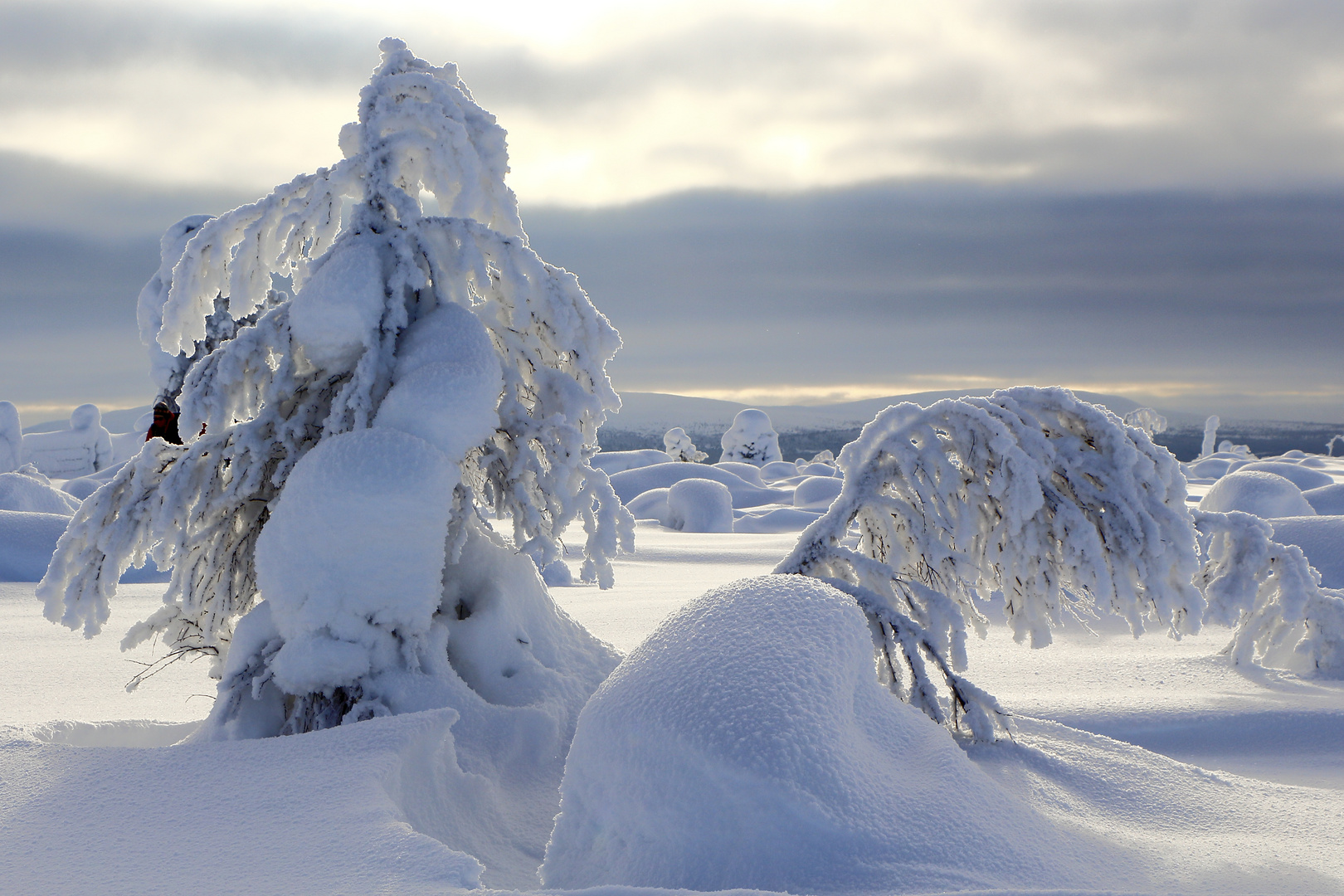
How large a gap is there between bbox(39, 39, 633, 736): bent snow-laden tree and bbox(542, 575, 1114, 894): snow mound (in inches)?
58.8

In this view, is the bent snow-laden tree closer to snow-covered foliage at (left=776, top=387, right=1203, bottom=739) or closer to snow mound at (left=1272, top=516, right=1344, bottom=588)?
snow-covered foliage at (left=776, top=387, right=1203, bottom=739)

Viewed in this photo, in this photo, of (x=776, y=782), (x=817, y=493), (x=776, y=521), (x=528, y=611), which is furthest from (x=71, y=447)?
(x=776, y=782)

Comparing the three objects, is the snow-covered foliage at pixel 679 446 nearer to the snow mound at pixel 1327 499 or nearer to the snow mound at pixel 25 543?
the snow mound at pixel 1327 499

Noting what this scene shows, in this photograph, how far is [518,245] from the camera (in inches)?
169

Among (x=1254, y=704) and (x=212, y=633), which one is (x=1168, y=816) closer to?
(x=1254, y=704)

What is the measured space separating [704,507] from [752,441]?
18089mm

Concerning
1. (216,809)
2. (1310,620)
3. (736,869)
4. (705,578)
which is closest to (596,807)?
(736,869)

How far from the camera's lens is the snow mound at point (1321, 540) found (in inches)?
292

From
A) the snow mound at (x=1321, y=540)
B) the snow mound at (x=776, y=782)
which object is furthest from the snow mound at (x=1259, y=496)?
the snow mound at (x=776, y=782)

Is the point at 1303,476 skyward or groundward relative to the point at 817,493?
skyward

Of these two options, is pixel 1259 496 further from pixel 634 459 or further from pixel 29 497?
pixel 634 459

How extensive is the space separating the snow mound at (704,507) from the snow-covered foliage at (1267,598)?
36.4 ft

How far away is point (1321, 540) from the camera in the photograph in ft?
24.8

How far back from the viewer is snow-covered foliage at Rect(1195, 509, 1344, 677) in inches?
171
